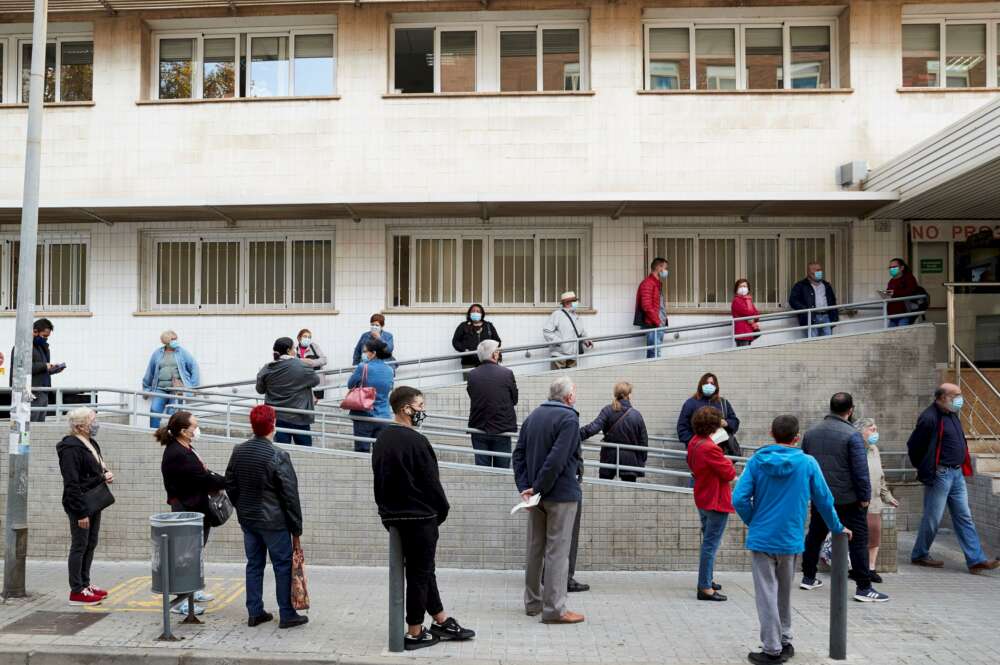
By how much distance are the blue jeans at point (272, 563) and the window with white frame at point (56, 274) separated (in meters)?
8.55

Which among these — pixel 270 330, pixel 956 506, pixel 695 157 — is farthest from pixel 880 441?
pixel 270 330

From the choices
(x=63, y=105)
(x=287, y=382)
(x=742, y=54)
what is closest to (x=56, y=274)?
(x=63, y=105)

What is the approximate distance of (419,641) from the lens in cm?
712

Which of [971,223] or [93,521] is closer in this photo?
[93,521]

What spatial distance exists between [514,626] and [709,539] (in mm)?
2087

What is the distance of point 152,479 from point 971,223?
39.8 feet

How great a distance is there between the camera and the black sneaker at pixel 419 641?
7090 millimetres

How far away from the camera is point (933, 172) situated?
463 inches

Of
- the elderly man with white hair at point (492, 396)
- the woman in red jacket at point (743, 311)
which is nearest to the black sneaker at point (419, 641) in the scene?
the elderly man with white hair at point (492, 396)

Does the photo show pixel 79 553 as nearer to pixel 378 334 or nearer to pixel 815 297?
pixel 378 334

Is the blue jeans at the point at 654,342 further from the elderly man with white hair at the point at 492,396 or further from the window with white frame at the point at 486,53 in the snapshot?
the window with white frame at the point at 486,53

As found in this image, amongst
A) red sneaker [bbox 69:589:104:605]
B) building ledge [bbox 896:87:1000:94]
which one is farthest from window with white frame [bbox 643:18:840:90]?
red sneaker [bbox 69:589:104:605]

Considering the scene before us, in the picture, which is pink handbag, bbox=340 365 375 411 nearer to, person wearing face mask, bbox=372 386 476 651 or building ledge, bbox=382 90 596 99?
person wearing face mask, bbox=372 386 476 651

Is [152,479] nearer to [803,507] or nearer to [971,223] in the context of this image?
[803,507]
